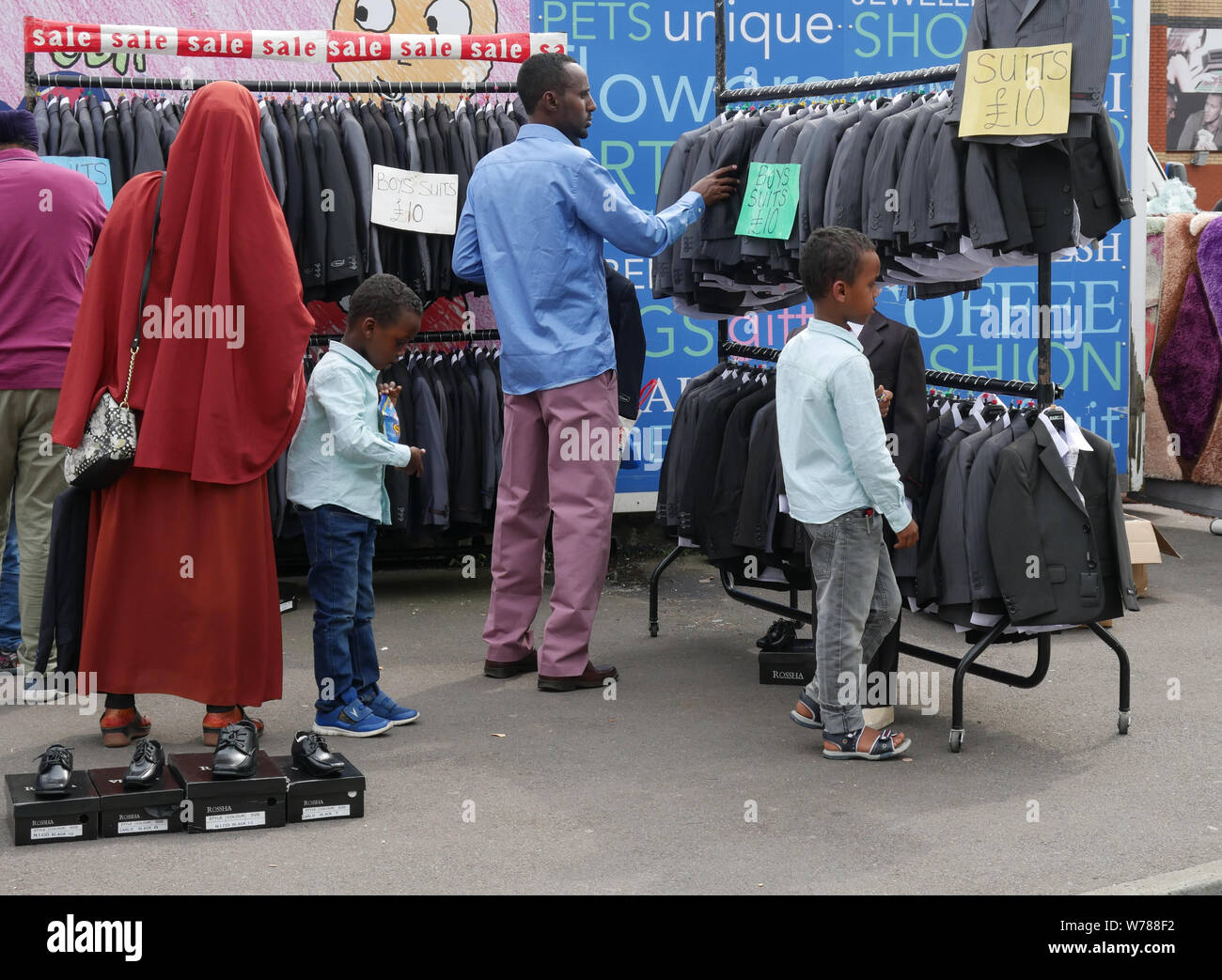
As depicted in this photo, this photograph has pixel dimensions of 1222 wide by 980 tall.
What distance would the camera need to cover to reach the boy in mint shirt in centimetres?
492

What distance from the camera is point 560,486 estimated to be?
577 cm

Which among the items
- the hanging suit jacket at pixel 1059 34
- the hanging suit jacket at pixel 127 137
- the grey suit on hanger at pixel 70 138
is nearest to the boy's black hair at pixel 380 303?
the hanging suit jacket at pixel 1059 34

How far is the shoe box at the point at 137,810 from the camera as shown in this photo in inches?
159

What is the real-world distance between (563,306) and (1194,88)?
22546 millimetres

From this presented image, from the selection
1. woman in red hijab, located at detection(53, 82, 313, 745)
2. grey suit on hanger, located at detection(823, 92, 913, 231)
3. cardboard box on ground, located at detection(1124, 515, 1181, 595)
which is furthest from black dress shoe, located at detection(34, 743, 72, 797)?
cardboard box on ground, located at detection(1124, 515, 1181, 595)

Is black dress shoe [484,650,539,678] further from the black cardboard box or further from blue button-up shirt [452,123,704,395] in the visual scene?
blue button-up shirt [452,123,704,395]

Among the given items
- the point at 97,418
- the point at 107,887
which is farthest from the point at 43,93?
the point at 107,887

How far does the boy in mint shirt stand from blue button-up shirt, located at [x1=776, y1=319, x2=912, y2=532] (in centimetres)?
129

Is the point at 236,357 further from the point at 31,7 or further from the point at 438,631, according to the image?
the point at 31,7

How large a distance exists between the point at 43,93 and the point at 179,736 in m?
3.78

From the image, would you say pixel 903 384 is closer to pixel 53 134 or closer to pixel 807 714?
pixel 807 714

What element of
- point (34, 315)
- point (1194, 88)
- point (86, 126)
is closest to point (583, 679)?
point (34, 315)

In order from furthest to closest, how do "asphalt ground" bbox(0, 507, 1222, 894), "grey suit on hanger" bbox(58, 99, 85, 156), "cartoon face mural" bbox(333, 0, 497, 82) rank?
"cartoon face mural" bbox(333, 0, 497, 82)
"grey suit on hanger" bbox(58, 99, 85, 156)
"asphalt ground" bbox(0, 507, 1222, 894)

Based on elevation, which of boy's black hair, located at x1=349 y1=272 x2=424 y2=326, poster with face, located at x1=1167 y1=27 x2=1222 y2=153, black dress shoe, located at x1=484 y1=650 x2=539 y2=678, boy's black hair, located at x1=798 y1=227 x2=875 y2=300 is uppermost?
poster with face, located at x1=1167 y1=27 x2=1222 y2=153
